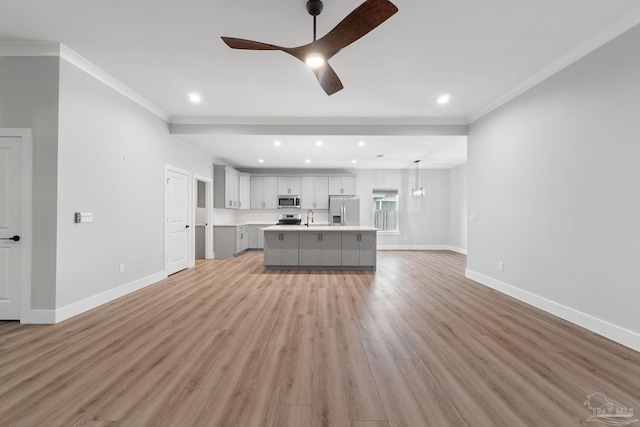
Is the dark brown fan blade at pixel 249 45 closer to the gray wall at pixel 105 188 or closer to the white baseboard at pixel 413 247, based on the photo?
the gray wall at pixel 105 188

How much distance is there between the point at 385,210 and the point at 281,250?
15.8 ft

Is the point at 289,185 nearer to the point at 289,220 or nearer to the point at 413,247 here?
the point at 289,220

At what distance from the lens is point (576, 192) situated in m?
2.92

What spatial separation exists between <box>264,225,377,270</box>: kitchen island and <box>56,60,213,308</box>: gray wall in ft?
7.22

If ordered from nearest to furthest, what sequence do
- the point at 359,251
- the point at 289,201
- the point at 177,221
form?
1. the point at 177,221
2. the point at 359,251
3. the point at 289,201

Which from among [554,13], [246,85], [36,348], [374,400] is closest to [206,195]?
[246,85]

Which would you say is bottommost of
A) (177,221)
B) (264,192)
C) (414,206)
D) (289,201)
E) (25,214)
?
(177,221)

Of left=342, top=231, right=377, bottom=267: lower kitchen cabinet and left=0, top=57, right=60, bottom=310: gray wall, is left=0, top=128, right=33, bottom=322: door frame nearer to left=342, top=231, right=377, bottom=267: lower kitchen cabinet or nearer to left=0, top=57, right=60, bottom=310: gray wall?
left=0, top=57, right=60, bottom=310: gray wall

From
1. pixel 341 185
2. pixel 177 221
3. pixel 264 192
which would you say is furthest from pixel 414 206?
pixel 177 221

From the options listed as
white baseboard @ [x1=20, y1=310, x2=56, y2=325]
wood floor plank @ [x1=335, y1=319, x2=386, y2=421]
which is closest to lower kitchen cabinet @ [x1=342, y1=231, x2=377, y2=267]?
wood floor plank @ [x1=335, y1=319, x2=386, y2=421]

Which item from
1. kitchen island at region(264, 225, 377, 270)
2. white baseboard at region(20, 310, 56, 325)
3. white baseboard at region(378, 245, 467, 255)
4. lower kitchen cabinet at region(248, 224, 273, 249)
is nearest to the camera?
white baseboard at region(20, 310, 56, 325)

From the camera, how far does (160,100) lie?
428 cm

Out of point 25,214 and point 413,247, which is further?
point 413,247
